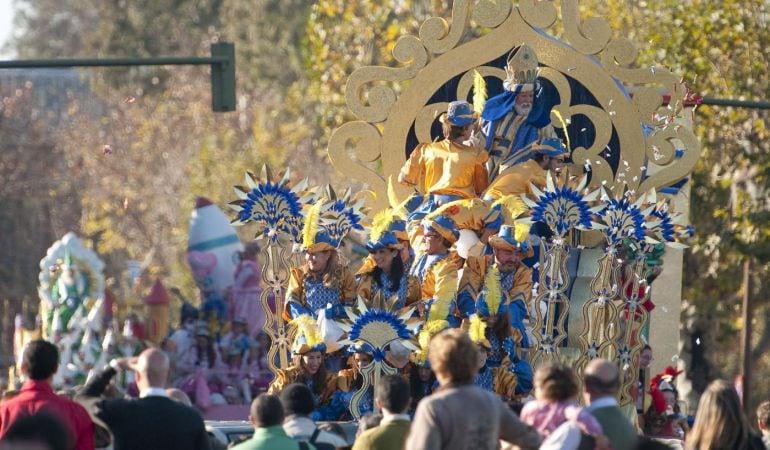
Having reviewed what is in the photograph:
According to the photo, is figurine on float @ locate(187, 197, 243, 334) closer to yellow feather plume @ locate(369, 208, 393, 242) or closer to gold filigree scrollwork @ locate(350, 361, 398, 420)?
yellow feather plume @ locate(369, 208, 393, 242)

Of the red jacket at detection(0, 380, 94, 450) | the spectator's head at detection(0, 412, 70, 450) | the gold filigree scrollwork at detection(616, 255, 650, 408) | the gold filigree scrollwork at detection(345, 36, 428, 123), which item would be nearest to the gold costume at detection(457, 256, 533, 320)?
the gold filigree scrollwork at detection(616, 255, 650, 408)

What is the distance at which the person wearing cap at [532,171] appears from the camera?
51.6 feet

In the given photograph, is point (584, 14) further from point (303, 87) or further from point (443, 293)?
point (303, 87)

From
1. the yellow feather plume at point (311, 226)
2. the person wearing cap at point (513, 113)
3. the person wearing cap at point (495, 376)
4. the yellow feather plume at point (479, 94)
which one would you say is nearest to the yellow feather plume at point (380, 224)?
the yellow feather plume at point (311, 226)

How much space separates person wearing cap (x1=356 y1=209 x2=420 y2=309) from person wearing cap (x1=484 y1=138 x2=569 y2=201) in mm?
1008

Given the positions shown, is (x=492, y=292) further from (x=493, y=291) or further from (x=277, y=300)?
(x=277, y=300)

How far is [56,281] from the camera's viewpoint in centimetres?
2853

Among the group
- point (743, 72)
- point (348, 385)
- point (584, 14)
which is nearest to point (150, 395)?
point (348, 385)

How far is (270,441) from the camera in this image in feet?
32.4

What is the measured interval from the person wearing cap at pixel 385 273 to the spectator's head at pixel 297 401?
3928mm

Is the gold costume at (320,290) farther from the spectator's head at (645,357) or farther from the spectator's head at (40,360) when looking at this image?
the spectator's head at (40,360)

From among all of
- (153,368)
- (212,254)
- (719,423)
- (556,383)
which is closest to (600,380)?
(556,383)

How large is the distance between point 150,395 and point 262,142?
35452 mm

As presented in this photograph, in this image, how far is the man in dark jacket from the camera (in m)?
9.97
